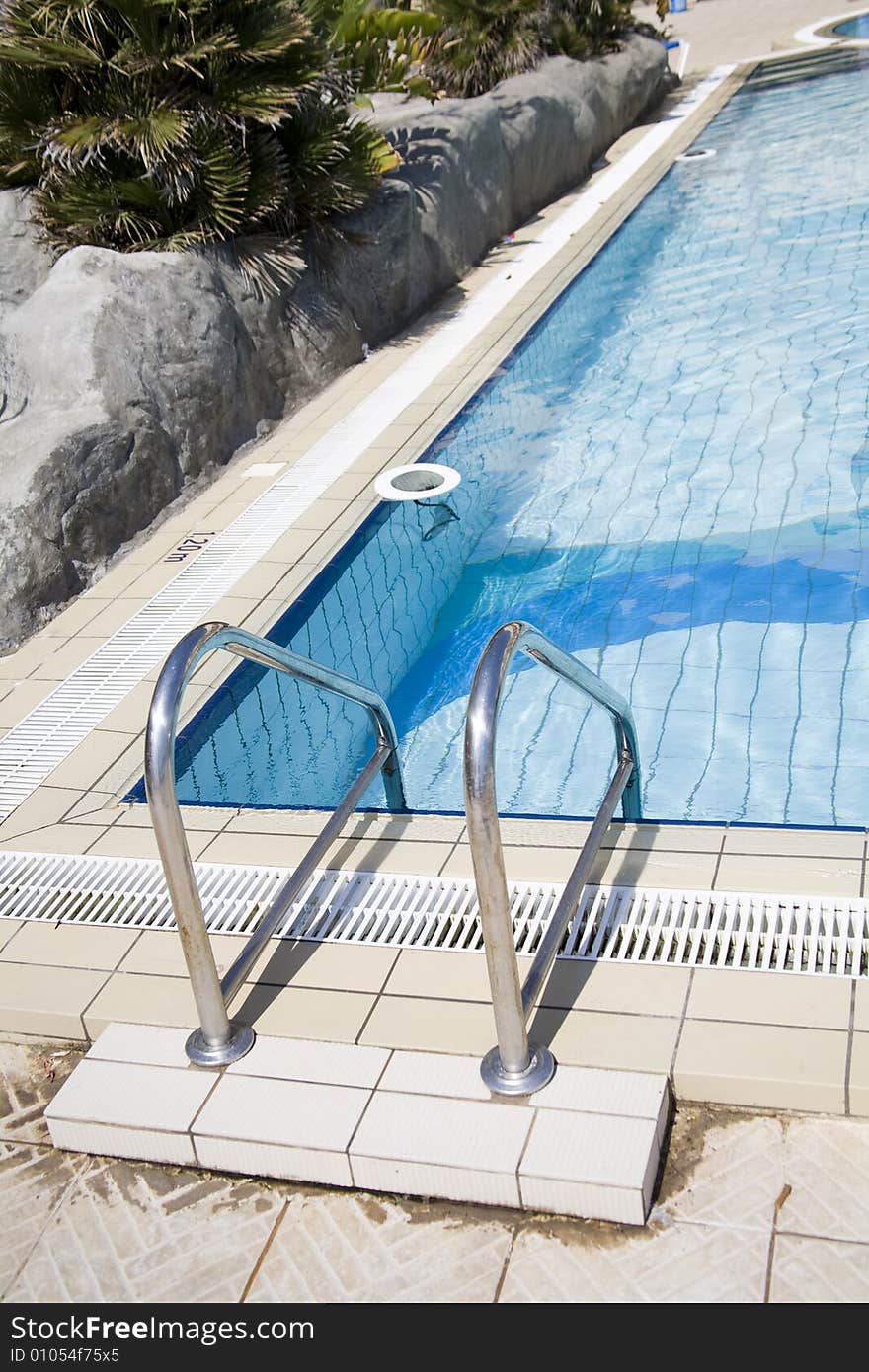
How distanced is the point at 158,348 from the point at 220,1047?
4543 mm

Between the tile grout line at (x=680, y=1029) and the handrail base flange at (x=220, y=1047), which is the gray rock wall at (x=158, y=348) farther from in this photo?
the tile grout line at (x=680, y=1029)

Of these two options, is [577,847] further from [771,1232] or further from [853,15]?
[853,15]

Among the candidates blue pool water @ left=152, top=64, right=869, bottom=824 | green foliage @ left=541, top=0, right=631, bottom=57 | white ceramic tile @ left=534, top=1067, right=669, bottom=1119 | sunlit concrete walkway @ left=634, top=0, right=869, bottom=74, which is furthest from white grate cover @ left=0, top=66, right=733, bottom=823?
sunlit concrete walkway @ left=634, top=0, right=869, bottom=74

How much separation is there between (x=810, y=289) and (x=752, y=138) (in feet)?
17.2

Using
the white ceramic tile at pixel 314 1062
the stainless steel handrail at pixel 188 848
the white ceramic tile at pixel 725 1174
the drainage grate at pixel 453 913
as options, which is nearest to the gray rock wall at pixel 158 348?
the drainage grate at pixel 453 913

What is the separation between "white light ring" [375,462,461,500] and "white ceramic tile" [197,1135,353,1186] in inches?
153

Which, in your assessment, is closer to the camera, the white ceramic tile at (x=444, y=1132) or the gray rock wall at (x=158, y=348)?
the white ceramic tile at (x=444, y=1132)

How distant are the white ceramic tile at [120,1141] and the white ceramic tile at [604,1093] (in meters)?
0.76

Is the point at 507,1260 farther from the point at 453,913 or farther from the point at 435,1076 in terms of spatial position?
the point at 453,913

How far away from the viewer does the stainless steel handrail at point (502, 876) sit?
2242 millimetres

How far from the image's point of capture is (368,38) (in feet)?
28.8

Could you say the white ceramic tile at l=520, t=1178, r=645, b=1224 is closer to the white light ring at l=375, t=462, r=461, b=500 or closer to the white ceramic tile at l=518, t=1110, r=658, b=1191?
the white ceramic tile at l=518, t=1110, r=658, b=1191

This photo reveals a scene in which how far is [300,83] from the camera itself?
286 inches
